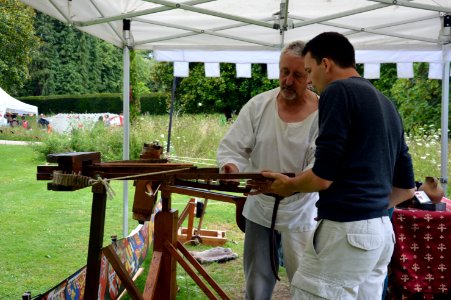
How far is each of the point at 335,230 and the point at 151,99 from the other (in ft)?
73.9

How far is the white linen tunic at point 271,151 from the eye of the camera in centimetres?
237

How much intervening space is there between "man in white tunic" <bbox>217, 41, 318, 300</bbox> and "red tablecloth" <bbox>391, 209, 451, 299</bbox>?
3.66 ft

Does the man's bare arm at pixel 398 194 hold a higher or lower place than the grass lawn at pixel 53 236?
higher

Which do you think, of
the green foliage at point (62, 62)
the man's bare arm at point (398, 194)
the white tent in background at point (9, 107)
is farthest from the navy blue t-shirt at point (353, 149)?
the green foliage at point (62, 62)

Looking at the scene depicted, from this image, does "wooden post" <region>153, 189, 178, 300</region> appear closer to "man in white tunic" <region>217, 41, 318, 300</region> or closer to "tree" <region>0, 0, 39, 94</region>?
"man in white tunic" <region>217, 41, 318, 300</region>

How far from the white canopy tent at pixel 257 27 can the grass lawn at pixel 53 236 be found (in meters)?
1.31

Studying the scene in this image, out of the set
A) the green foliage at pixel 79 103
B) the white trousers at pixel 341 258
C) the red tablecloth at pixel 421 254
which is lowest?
the red tablecloth at pixel 421 254

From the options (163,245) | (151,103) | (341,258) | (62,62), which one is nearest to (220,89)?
(151,103)

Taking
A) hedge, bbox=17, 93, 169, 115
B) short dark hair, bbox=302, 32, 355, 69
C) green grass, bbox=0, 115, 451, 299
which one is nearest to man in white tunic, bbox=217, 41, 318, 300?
short dark hair, bbox=302, 32, 355, 69

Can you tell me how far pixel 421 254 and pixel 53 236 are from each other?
14.2ft

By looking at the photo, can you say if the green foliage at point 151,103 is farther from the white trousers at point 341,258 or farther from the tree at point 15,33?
the white trousers at point 341,258

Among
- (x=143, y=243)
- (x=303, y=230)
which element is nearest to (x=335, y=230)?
(x=303, y=230)

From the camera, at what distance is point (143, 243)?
13.2 feet

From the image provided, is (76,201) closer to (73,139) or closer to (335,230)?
(73,139)
